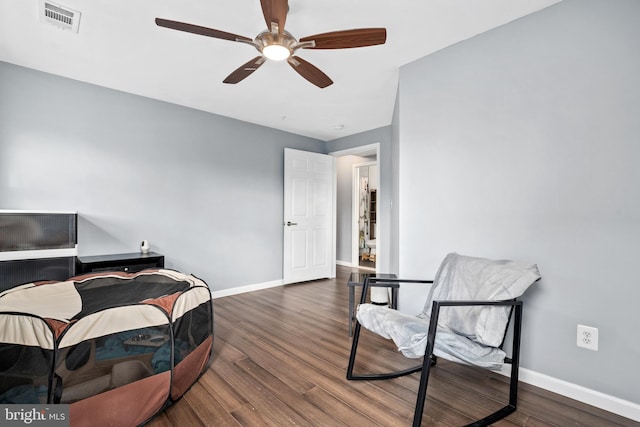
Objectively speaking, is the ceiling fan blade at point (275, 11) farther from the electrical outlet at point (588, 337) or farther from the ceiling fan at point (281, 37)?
the electrical outlet at point (588, 337)

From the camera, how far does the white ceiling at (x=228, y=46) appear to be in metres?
1.87

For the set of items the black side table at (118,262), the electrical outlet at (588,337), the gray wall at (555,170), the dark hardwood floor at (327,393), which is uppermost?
the gray wall at (555,170)

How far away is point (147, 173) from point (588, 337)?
4.04 m

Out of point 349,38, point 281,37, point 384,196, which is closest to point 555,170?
point 349,38

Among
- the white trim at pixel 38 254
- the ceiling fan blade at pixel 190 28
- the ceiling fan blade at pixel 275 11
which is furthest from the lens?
the white trim at pixel 38 254

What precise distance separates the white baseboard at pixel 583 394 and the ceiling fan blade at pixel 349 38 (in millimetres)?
2277

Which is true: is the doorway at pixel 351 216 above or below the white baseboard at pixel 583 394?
above

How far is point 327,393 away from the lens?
1771 millimetres

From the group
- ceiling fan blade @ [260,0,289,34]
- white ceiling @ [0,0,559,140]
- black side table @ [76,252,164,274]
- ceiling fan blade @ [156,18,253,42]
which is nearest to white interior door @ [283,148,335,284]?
white ceiling @ [0,0,559,140]

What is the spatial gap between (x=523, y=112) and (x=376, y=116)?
7.20ft

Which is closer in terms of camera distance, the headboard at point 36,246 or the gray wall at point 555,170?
the gray wall at point 555,170

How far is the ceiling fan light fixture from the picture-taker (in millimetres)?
1821

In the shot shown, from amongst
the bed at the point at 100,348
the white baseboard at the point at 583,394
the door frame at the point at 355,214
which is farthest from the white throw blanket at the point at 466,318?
the door frame at the point at 355,214

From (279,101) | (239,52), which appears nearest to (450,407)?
(239,52)
